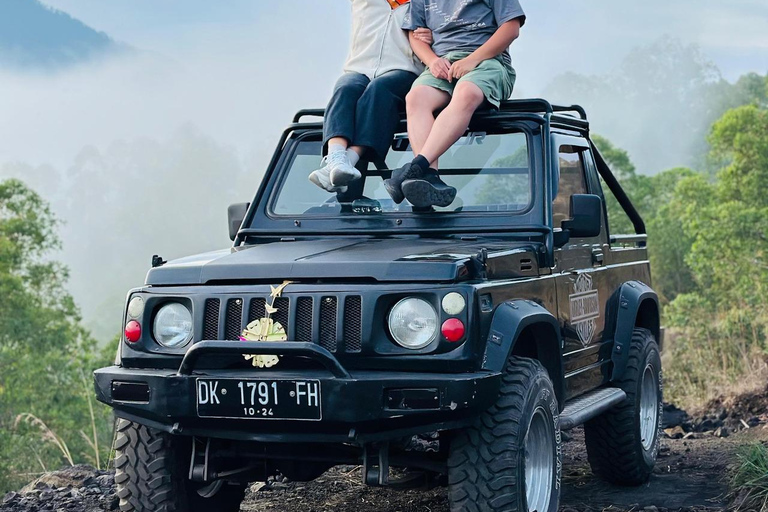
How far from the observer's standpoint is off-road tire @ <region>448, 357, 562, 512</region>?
4379 millimetres

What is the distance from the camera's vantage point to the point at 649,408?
7.05 meters

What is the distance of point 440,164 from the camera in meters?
5.73

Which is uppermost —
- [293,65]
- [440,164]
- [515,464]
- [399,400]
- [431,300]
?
[293,65]

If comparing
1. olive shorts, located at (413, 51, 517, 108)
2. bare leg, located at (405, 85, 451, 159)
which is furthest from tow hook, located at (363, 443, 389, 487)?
olive shorts, located at (413, 51, 517, 108)

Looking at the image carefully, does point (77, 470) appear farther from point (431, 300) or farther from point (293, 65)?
point (293, 65)

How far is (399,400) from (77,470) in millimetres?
3641

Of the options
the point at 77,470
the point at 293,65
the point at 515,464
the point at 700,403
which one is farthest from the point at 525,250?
the point at 293,65

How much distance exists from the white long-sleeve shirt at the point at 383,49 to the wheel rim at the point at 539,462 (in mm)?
2161

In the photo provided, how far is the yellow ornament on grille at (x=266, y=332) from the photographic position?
4371 mm

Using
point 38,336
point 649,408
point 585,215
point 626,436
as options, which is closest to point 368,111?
point 585,215

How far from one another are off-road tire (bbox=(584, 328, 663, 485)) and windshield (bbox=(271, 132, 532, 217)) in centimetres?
157

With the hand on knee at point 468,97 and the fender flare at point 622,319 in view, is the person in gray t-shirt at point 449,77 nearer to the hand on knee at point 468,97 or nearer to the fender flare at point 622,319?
the hand on knee at point 468,97

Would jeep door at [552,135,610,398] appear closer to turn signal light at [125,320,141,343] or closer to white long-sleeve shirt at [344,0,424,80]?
white long-sleeve shirt at [344,0,424,80]

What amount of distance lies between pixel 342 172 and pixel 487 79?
33.8 inches
